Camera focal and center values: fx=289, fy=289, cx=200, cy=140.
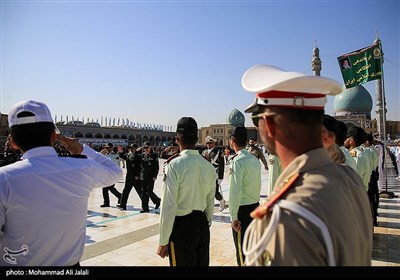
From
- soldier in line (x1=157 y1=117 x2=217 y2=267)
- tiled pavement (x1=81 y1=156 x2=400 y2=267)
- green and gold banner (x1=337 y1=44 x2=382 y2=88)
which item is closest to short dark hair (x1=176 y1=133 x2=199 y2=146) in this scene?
soldier in line (x1=157 y1=117 x2=217 y2=267)

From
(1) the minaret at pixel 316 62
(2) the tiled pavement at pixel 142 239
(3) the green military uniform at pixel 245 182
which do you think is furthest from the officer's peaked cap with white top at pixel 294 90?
(1) the minaret at pixel 316 62

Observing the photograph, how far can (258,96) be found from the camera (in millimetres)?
1340

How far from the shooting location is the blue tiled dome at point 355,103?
60000 millimetres

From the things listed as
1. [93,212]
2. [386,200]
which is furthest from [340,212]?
[386,200]

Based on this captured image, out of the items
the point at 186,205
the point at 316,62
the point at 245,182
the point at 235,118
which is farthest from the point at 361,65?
the point at 235,118

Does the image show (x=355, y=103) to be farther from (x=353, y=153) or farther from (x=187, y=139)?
(x=187, y=139)

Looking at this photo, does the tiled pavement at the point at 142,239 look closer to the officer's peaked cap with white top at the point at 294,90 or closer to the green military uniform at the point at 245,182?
the green military uniform at the point at 245,182

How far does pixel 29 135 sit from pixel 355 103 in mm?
67436

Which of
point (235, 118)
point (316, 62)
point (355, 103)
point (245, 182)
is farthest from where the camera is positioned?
point (235, 118)

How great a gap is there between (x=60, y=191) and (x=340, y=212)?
1.60 meters

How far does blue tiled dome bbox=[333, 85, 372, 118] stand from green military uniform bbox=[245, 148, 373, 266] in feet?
217

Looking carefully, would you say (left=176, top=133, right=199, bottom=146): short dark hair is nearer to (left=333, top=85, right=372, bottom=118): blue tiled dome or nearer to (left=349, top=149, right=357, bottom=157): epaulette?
(left=349, top=149, right=357, bottom=157): epaulette

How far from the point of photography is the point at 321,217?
102 centimetres
